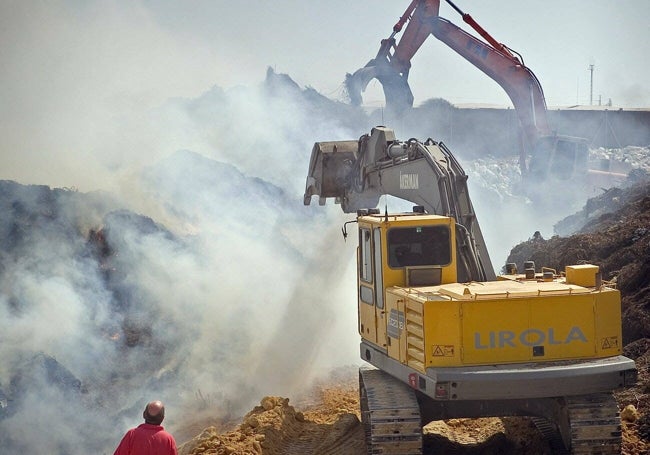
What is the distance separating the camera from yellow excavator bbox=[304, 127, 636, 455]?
35.3 ft

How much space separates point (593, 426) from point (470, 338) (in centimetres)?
164

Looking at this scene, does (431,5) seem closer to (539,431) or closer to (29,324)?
(29,324)

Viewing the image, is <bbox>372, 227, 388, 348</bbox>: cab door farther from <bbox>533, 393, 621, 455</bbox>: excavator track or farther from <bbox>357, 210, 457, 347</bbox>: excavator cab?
<bbox>533, 393, 621, 455</bbox>: excavator track

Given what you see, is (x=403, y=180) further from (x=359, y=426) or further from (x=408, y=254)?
(x=359, y=426)

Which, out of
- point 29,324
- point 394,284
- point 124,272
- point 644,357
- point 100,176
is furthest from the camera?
point 100,176

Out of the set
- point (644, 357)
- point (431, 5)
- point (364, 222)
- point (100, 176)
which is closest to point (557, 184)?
point (431, 5)

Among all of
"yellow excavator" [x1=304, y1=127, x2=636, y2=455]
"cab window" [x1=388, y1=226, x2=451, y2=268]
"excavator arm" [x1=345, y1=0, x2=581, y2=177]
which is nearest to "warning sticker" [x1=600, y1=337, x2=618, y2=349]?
"yellow excavator" [x1=304, y1=127, x2=636, y2=455]

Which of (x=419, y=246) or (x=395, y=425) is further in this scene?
(x=419, y=246)

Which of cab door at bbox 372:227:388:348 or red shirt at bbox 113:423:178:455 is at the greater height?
cab door at bbox 372:227:388:348

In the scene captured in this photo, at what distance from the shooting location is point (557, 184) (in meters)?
39.8

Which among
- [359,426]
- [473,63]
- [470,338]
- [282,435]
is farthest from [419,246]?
[473,63]

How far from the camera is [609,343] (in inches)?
436

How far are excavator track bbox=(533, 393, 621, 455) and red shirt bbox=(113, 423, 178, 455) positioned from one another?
15.8ft

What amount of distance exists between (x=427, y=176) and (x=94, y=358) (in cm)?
749
